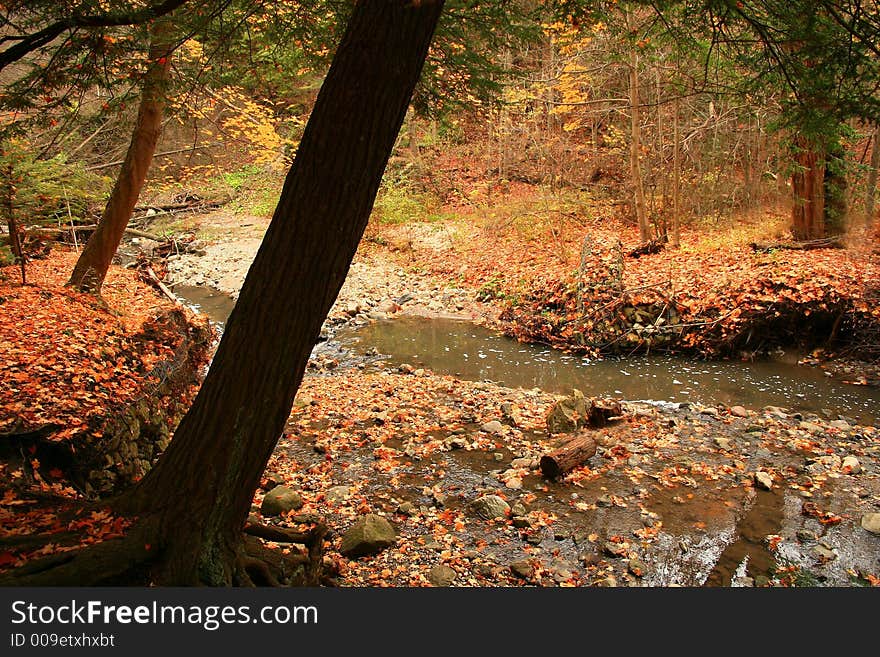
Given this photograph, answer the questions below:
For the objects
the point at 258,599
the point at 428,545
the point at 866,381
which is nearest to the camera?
the point at 258,599

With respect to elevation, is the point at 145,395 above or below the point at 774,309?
below

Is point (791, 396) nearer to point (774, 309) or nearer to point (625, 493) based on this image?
point (774, 309)

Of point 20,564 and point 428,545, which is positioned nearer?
point 20,564

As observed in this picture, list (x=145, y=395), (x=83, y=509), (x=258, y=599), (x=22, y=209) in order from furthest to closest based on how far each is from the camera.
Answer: (x=22, y=209), (x=145, y=395), (x=83, y=509), (x=258, y=599)

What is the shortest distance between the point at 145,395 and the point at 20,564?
362 centimetres

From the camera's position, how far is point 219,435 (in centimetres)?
262

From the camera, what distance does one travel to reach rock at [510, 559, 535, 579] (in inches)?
159

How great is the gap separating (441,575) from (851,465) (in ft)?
15.9

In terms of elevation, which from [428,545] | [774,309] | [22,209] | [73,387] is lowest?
[428,545]

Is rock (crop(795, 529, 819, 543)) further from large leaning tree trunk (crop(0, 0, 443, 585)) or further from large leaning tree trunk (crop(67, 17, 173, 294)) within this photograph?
large leaning tree trunk (crop(67, 17, 173, 294))

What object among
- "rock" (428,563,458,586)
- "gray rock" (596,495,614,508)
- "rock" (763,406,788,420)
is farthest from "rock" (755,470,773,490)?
"rock" (428,563,458,586)

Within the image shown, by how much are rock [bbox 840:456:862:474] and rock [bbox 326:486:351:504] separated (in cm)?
530

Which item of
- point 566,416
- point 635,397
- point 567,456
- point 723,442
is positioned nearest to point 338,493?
point 567,456

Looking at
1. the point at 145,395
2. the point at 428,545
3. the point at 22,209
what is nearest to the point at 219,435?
the point at 428,545
